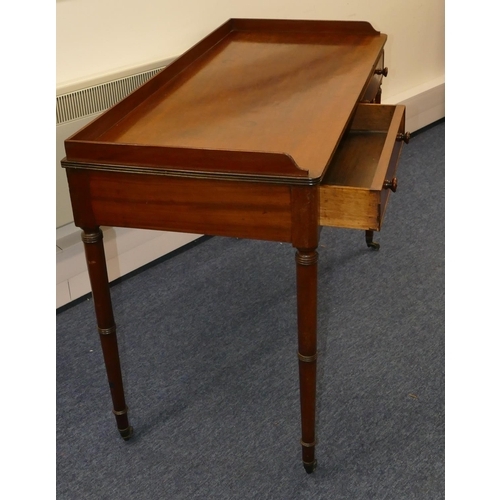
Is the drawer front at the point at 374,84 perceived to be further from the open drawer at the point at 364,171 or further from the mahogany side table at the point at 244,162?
the open drawer at the point at 364,171

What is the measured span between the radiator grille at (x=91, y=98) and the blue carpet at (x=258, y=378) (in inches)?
25.8

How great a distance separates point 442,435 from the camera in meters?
1.84

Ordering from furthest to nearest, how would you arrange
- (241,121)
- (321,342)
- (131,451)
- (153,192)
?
1. (321,342)
2. (131,451)
3. (241,121)
4. (153,192)

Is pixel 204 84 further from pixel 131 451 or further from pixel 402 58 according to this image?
pixel 402 58

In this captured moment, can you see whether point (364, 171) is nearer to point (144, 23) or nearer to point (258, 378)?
point (258, 378)

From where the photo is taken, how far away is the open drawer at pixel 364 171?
4.76 ft

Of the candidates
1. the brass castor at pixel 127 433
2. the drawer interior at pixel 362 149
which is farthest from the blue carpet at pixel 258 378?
the drawer interior at pixel 362 149

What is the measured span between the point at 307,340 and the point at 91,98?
3.56 feet

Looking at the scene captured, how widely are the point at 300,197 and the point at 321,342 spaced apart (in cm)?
89

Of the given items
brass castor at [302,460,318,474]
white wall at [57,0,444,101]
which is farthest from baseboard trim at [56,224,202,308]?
brass castor at [302,460,318,474]

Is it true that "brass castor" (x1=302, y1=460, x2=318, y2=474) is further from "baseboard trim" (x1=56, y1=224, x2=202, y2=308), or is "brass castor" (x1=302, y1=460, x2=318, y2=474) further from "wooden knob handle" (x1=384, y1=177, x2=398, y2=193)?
"baseboard trim" (x1=56, y1=224, x2=202, y2=308)

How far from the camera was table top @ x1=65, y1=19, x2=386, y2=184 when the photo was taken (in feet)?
4.80

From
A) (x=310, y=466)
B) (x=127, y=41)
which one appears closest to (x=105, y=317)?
(x=310, y=466)

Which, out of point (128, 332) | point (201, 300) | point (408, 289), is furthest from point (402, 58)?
point (128, 332)
